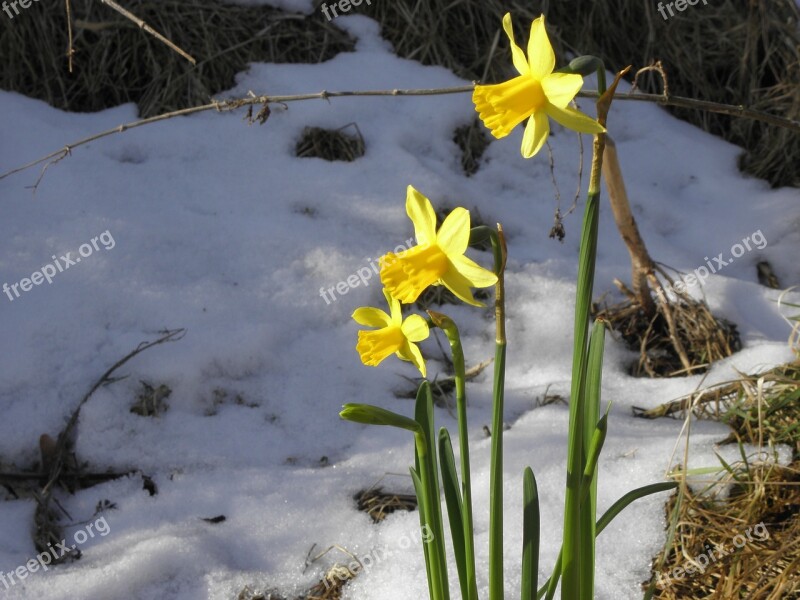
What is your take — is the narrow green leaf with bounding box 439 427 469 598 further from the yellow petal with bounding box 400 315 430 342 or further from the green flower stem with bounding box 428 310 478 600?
the yellow petal with bounding box 400 315 430 342

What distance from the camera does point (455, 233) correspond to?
3.35ft

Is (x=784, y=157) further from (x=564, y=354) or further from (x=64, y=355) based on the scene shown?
(x=64, y=355)

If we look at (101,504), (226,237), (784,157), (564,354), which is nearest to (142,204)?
(226,237)

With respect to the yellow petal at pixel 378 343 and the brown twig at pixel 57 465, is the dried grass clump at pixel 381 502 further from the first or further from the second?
the yellow petal at pixel 378 343

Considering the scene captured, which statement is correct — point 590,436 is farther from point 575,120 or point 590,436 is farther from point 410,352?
point 575,120

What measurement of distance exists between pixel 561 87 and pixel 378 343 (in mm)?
404

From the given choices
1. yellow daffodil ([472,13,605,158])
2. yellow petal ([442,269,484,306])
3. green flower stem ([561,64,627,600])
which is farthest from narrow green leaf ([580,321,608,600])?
yellow daffodil ([472,13,605,158])

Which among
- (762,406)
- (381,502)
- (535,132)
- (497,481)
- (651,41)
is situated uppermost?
(535,132)

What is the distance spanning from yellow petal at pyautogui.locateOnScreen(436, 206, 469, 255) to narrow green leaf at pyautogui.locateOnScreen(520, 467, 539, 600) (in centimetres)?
33

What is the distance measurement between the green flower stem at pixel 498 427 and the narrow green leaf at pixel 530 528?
3 centimetres

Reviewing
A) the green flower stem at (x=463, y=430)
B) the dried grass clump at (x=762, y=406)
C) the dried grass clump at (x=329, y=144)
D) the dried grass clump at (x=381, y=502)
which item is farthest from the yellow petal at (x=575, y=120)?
the dried grass clump at (x=329, y=144)

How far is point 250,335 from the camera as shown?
7.57 feet

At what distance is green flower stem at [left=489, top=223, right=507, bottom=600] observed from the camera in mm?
1027

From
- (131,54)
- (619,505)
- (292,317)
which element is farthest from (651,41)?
(619,505)
